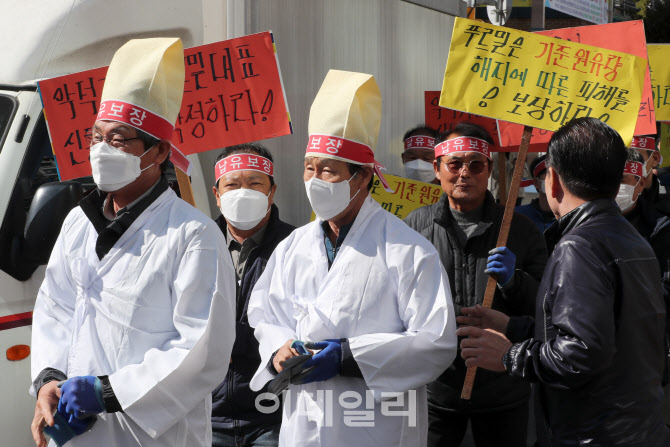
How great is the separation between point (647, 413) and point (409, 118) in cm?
403

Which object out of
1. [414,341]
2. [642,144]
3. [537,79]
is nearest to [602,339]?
[414,341]

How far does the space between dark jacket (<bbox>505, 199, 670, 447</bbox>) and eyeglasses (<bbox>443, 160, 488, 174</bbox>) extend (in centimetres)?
158

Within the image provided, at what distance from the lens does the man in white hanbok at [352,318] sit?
118 inches

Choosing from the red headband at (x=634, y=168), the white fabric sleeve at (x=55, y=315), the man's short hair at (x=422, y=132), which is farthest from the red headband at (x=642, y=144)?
the white fabric sleeve at (x=55, y=315)

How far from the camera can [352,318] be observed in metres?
3.05

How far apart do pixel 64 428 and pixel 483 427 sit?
6.69 feet

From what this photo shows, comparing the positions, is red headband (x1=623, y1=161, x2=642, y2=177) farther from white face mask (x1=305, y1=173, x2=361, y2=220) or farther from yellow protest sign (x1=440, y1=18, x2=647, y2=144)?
white face mask (x1=305, y1=173, x2=361, y2=220)

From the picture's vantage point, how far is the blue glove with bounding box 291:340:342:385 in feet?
9.60

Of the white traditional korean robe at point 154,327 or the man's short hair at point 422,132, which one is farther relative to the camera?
the man's short hair at point 422,132

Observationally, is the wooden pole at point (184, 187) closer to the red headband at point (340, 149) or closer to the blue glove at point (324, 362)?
the red headband at point (340, 149)

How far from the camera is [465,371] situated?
150 inches

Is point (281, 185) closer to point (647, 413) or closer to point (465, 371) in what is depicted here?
point (465, 371)

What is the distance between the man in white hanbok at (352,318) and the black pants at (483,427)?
2.31ft

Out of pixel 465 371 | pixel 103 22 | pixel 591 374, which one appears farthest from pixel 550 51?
pixel 103 22
